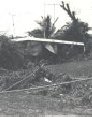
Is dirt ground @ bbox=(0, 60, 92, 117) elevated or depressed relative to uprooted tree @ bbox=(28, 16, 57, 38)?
depressed

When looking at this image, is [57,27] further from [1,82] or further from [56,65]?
[1,82]

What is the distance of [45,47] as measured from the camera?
16.8m

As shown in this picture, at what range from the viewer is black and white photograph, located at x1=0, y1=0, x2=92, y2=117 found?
39.8ft

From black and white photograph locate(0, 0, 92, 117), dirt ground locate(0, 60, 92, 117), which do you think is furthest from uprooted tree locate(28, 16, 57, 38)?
dirt ground locate(0, 60, 92, 117)

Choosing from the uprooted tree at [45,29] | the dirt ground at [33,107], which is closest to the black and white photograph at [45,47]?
the uprooted tree at [45,29]

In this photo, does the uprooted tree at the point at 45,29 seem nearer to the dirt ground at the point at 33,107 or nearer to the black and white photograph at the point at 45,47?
the black and white photograph at the point at 45,47

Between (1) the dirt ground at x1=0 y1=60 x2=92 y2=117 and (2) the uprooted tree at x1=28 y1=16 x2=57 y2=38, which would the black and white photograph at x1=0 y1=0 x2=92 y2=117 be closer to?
(2) the uprooted tree at x1=28 y1=16 x2=57 y2=38

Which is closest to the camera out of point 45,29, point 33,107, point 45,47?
point 33,107

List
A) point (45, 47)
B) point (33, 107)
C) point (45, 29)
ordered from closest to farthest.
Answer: point (33, 107) → point (45, 47) → point (45, 29)

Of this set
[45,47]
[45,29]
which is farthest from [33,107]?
[45,29]

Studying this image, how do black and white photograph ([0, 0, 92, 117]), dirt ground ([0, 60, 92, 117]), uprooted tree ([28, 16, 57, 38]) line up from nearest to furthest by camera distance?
dirt ground ([0, 60, 92, 117]) < black and white photograph ([0, 0, 92, 117]) < uprooted tree ([28, 16, 57, 38])

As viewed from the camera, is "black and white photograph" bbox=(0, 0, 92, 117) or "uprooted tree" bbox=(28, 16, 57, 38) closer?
"black and white photograph" bbox=(0, 0, 92, 117)

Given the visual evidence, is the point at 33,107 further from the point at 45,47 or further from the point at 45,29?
the point at 45,29

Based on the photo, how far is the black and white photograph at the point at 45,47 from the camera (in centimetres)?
1214
